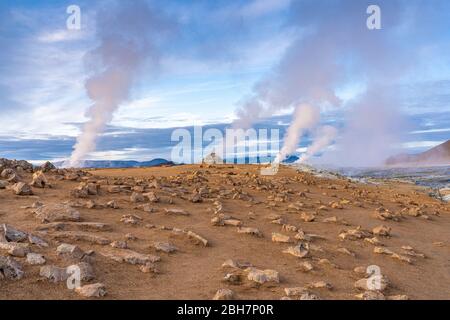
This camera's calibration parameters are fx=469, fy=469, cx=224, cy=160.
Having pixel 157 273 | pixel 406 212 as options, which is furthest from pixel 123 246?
pixel 406 212

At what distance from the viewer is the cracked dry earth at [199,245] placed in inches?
271

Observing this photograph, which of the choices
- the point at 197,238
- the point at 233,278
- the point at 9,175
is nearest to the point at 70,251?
the point at 233,278

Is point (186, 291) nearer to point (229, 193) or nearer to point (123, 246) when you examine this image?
point (123, 246)

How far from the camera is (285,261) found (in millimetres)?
8812

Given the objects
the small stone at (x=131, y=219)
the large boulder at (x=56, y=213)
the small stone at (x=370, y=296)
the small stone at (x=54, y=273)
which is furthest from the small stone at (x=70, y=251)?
the small stone at (x=370, y=296)

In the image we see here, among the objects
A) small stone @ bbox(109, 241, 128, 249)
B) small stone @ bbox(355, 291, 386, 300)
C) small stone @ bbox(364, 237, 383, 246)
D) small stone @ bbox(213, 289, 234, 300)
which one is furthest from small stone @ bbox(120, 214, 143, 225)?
small stone @ bbox(364, 237, 383, 246)

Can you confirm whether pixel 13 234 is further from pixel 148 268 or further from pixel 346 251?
pixel 346 251

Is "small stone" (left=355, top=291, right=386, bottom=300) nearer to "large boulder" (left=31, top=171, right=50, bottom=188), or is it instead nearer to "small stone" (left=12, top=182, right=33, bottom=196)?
"small stone" (left=12, top=182, right=33, bottom=196)

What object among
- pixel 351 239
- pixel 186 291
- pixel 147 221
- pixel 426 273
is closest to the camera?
pixel 186 291

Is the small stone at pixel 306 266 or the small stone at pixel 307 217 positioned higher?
the small stone at pixel 307 217

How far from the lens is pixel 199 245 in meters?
9.28

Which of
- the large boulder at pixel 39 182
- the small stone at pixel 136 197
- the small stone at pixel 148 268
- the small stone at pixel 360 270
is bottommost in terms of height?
the small stone at pixel 360 270

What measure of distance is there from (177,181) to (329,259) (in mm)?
8397

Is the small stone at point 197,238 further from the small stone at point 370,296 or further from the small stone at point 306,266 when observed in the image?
the small stone at point 370,296
